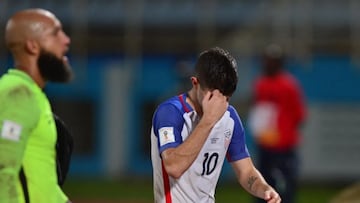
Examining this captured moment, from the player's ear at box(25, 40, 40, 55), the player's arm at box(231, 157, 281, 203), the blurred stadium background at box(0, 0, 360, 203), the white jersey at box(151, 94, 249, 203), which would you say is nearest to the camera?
the player's ear at box(25, 40, 40, 55)

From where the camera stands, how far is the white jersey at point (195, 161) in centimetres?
541

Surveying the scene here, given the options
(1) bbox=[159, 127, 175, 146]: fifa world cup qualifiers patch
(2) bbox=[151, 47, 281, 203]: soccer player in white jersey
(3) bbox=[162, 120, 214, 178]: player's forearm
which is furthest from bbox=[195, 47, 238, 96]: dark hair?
(1) bbox=[159, 127, 175, 146]: fifa world cup qualifiers patch

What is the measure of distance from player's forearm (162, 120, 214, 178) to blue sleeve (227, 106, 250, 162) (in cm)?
47

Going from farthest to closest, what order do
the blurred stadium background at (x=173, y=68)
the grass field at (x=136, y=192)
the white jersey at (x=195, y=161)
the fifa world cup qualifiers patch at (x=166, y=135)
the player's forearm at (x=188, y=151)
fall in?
1. the blurred stadium background at (x=173, y=68)
2. the grass field at (x=136, y=192)
3. the white jersey at (x=195, y=161)
4. the fifa world cup qualifiers patch at (x=166, y=135)
5. the player's forearm at (x=188, y=151)

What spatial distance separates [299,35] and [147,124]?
3224 mm

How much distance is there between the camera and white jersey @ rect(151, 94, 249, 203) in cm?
541

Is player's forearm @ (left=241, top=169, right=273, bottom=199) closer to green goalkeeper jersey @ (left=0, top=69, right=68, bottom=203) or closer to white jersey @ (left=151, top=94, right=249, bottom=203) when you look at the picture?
white jersey @ (left=151, top=94, right=249, bottom=203)

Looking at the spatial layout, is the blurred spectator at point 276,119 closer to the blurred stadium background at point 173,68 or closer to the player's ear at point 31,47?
the blurred stadium background at point 173,68

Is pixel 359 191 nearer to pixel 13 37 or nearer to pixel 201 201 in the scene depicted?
pixel 201 201

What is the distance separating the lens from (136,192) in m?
16.0

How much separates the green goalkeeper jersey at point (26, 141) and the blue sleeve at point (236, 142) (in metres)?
1.10

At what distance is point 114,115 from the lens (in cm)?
1822

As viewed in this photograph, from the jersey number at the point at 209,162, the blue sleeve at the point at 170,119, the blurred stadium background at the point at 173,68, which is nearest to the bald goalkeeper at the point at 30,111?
the blue sleeve at the point at 170,119

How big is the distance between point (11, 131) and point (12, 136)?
0.08ft
